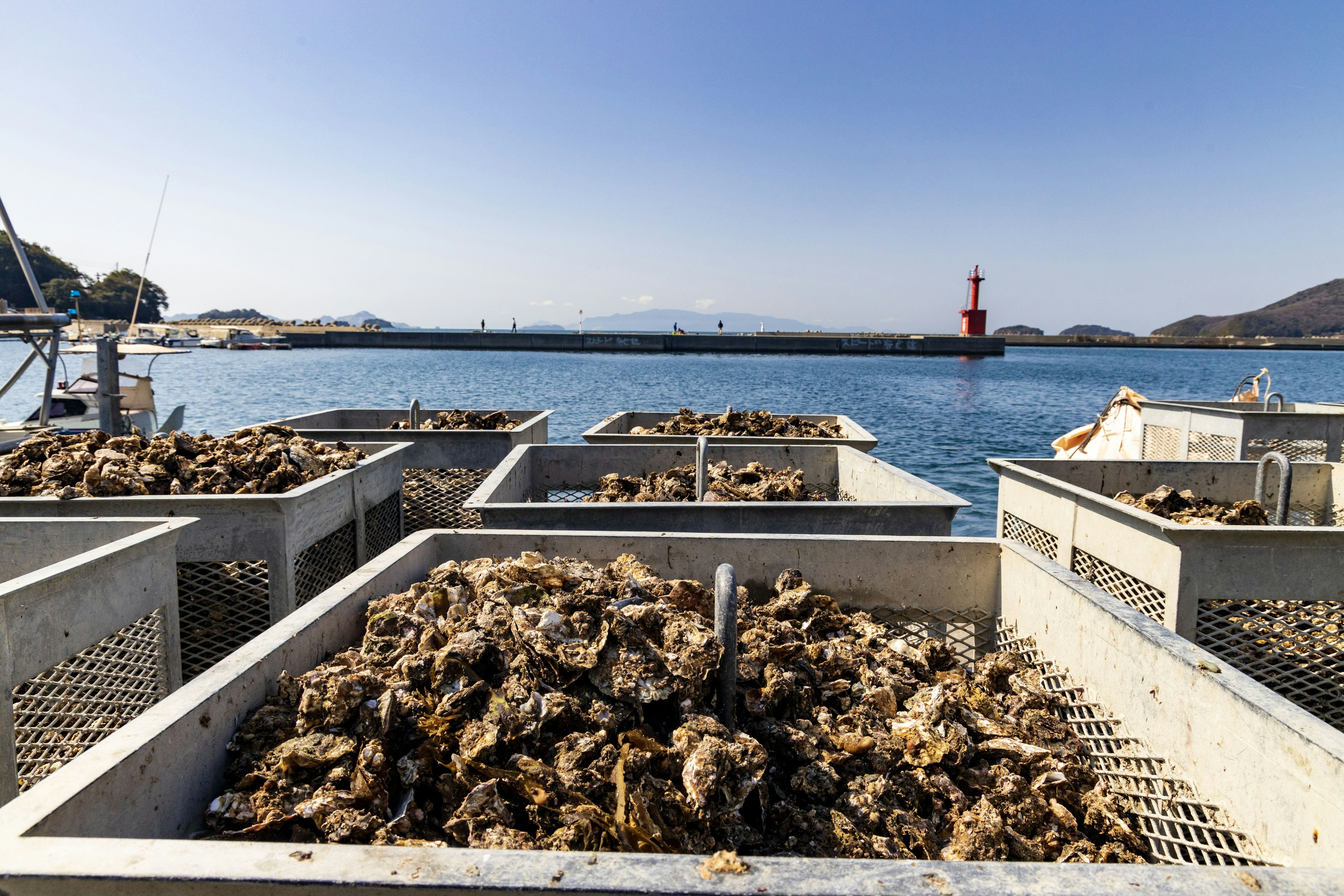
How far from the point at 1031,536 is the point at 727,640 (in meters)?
3.59

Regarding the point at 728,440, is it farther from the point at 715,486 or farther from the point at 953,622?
the point at 953,622

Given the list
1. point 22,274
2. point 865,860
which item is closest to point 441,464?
point 865,860

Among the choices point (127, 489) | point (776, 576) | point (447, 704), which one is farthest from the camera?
point (127, 489)

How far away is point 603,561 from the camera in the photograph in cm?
352

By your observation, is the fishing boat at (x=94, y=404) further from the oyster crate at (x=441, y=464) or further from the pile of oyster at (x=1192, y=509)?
the pile of oyster at (x=1192, y=509)

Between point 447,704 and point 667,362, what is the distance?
7762 centimetres

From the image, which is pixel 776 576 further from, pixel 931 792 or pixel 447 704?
pixel 447 704

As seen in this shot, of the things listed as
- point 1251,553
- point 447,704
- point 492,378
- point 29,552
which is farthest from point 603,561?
point 492,378

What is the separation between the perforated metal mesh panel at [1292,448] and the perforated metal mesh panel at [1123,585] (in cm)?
481

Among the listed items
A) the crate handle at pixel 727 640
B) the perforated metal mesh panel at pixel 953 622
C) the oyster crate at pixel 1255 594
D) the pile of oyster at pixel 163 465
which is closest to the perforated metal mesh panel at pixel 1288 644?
the oyster crate at pixel 1255 594

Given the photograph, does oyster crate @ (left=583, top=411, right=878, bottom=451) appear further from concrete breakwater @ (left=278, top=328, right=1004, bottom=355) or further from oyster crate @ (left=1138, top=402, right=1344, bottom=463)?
concrete breakwater @ (left=278, top=328, right=1004, bottom=355)

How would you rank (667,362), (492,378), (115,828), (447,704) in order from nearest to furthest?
(115,828) < (447,704) < (492,378) < (667,362)

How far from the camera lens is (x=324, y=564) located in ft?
14.9

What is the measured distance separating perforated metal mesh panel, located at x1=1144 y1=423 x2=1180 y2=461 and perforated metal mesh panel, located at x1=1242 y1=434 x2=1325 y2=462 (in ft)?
3.16
